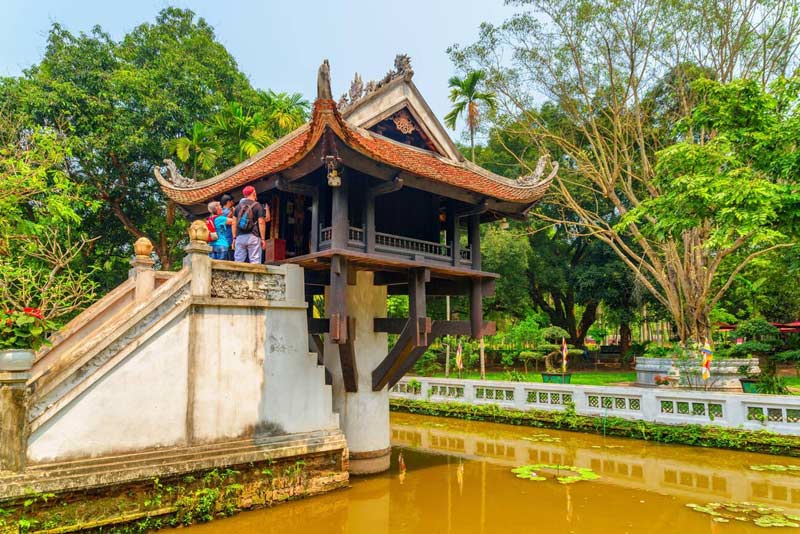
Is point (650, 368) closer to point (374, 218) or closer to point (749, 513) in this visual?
point (749, 513)

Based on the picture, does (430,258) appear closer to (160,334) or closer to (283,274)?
(283,274)

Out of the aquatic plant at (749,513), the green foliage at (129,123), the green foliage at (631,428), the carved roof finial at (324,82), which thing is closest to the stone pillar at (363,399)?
the carved roof finial at (324,82)

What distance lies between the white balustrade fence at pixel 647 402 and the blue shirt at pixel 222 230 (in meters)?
8.58

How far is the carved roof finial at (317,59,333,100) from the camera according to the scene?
634cm

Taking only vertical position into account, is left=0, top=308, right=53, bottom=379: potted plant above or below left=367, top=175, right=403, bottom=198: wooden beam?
below

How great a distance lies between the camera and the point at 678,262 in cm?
1705

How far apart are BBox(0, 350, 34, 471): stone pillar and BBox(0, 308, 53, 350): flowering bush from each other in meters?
0.12

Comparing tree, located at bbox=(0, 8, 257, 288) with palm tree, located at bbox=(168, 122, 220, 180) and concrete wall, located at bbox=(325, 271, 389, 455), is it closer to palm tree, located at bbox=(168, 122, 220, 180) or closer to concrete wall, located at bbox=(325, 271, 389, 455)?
palm tree, located at bbox=(168, 122, 220, 180)

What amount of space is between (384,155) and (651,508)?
6176 millimetres

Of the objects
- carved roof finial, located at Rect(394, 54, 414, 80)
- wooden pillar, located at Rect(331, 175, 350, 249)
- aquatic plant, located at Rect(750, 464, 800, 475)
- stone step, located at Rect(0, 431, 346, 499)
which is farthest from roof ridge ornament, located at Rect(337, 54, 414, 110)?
aquatic plant, located at Rect(750, 464, 800, 475)

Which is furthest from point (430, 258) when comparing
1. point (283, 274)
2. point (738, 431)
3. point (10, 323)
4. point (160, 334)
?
point (738, 431)

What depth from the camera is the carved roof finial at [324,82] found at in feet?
20.8

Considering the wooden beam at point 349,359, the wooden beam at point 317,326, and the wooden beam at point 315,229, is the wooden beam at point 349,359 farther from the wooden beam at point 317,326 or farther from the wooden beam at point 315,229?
the wooden beam at point 315,229

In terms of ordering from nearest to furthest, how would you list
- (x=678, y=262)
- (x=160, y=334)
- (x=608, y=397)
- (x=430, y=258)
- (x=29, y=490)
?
(x=29, y=490) → (x=160, y=334) → (x=430, y=258) → (x=608, y=397) → (x=678, y=262)
